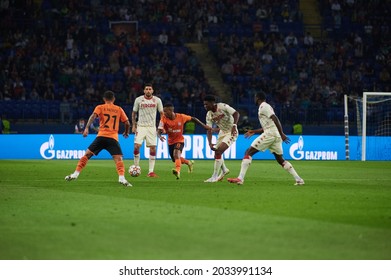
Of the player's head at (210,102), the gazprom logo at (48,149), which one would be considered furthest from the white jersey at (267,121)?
the gazprom logo at (48,149)

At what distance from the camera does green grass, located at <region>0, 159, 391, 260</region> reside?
870cm

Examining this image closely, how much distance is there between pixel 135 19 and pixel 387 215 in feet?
112

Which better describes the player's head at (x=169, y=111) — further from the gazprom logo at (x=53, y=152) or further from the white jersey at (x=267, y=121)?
the gazprom logo at (x=53, y=152)

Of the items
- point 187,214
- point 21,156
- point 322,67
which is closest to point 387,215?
point 187,214

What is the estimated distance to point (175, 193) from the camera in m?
15.8

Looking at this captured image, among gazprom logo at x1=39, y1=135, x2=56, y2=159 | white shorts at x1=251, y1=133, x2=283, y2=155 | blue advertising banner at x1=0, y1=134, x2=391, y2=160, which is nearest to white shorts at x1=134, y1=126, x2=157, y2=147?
white shorts at x1=251, y1=133, x2=283, y2=155

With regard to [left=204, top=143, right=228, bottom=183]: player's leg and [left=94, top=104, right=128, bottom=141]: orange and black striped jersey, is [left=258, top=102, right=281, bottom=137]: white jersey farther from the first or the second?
[left=94, top=104, right=128, bottom=141]: orange and black striped jersey

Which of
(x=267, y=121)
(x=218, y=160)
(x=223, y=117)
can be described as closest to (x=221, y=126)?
(x=223, y=117)

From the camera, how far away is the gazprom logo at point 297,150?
35.6 m

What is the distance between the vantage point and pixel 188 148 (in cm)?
3488

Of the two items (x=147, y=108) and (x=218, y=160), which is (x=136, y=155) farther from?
(x=218, y=160)

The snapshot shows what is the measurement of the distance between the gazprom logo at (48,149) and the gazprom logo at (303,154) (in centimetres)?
1000

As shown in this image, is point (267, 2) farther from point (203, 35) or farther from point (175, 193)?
point (175, 193)

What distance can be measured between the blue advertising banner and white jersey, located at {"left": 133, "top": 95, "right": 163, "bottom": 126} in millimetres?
12516
